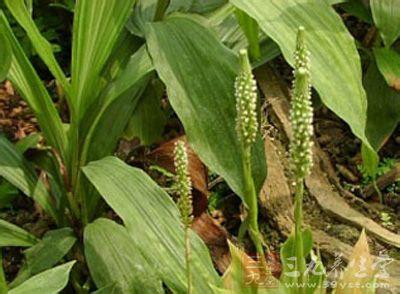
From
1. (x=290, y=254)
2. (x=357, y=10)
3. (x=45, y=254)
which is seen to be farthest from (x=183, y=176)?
(x=357, y=10)

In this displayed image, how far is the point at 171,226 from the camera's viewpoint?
58.4 inches

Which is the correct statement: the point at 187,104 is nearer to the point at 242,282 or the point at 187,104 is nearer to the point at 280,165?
→ the point at 242,282

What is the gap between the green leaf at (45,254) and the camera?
5.33 ft

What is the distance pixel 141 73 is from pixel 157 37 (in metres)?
0.15

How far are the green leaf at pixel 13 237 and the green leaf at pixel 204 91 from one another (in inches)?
18.7

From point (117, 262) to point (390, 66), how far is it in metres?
0.85

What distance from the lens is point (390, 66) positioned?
6.50ft

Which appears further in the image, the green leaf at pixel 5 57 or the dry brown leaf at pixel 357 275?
the green leaf at pixel 5 57

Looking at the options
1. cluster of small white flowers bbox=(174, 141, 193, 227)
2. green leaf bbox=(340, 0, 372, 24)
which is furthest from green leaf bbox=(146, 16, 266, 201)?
green leaf bbox=(340, 0, 372, 24)

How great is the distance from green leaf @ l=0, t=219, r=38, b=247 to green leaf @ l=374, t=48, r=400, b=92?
909 millimetres

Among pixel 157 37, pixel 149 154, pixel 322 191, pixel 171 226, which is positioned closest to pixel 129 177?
pixel 171 226

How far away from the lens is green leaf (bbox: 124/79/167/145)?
205cm

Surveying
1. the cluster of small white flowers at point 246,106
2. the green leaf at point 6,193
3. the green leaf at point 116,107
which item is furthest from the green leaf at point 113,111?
the cluster of small white flowers at point 246,106

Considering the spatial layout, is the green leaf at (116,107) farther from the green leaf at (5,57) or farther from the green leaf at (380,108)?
the green leaf at (380,108)
